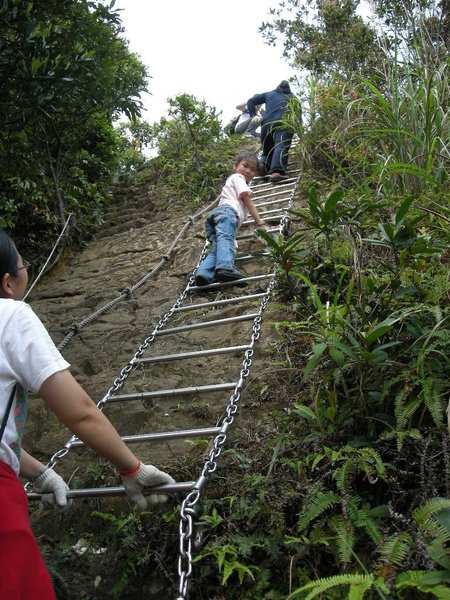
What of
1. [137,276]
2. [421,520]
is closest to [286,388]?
[421,520]

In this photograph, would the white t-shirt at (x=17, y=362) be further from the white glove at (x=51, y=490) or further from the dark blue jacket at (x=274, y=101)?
the dark blue jacket at (x=274, y=101)

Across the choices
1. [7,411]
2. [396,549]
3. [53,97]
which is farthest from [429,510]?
[53,97]

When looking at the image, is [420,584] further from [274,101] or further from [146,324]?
[274,101]

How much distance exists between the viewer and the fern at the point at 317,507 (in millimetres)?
1522

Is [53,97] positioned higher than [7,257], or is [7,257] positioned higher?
[53,97]

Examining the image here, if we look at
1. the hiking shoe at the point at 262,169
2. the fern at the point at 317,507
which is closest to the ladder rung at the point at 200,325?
the fern at the point at 317,507

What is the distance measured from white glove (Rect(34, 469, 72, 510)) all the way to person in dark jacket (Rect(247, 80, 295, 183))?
4550 mm

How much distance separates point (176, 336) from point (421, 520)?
216 centimetres

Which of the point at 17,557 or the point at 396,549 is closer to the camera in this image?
the point at 17,557

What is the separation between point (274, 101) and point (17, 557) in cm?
599

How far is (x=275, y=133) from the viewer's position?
5.99 meters

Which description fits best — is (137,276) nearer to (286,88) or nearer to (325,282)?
(325,282)

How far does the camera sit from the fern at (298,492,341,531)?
4.99 feet

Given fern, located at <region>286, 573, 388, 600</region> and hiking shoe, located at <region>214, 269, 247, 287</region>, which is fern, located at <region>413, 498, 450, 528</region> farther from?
hiking shoe, located at <region>214, 269, 247, 287</region>
